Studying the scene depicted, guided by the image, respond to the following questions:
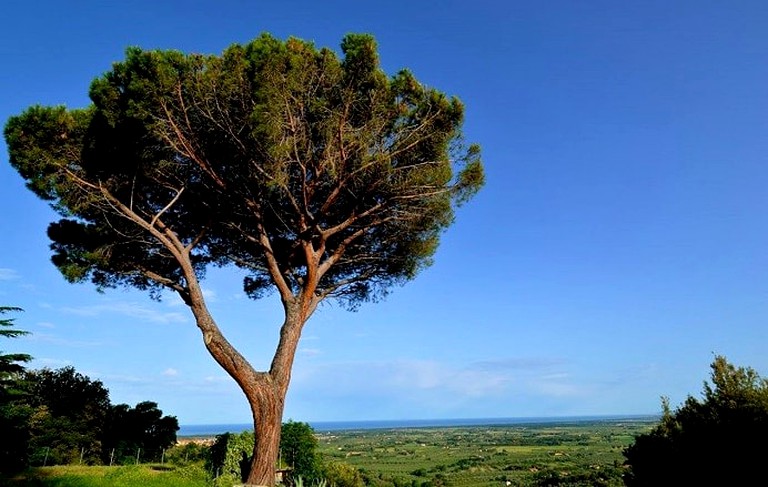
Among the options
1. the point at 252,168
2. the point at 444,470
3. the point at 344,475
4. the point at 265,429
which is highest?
the point at 252,168

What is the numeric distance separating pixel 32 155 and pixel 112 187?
1.24m

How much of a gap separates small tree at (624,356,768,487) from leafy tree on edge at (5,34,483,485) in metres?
7.46

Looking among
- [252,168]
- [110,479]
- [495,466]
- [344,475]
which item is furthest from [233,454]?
[495,466]

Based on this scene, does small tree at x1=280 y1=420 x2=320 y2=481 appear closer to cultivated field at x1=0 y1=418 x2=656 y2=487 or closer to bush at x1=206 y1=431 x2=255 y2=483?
cultivated field at x1=0 y1=418 x2=656 y2=487

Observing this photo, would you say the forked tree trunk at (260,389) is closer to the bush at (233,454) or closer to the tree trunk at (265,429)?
the tree trunk at (265,429)

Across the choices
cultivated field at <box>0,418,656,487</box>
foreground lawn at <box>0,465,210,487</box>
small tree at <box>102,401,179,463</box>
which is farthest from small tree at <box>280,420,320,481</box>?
foreground lawn at <box>0,465,210,487</box>

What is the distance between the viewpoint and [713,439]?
1196 cm

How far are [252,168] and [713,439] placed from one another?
11593 millimetres

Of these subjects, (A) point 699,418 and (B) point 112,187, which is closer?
(B) point 112,187

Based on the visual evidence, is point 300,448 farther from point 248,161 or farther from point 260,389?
point 248,161

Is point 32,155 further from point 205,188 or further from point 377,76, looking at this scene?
point 377,76

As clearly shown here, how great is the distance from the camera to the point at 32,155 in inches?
338

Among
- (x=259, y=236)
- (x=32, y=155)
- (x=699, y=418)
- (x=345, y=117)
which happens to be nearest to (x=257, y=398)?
(x=259, y=236)

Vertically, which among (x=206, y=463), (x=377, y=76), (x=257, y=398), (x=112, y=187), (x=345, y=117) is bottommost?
(x=206, y=463)
